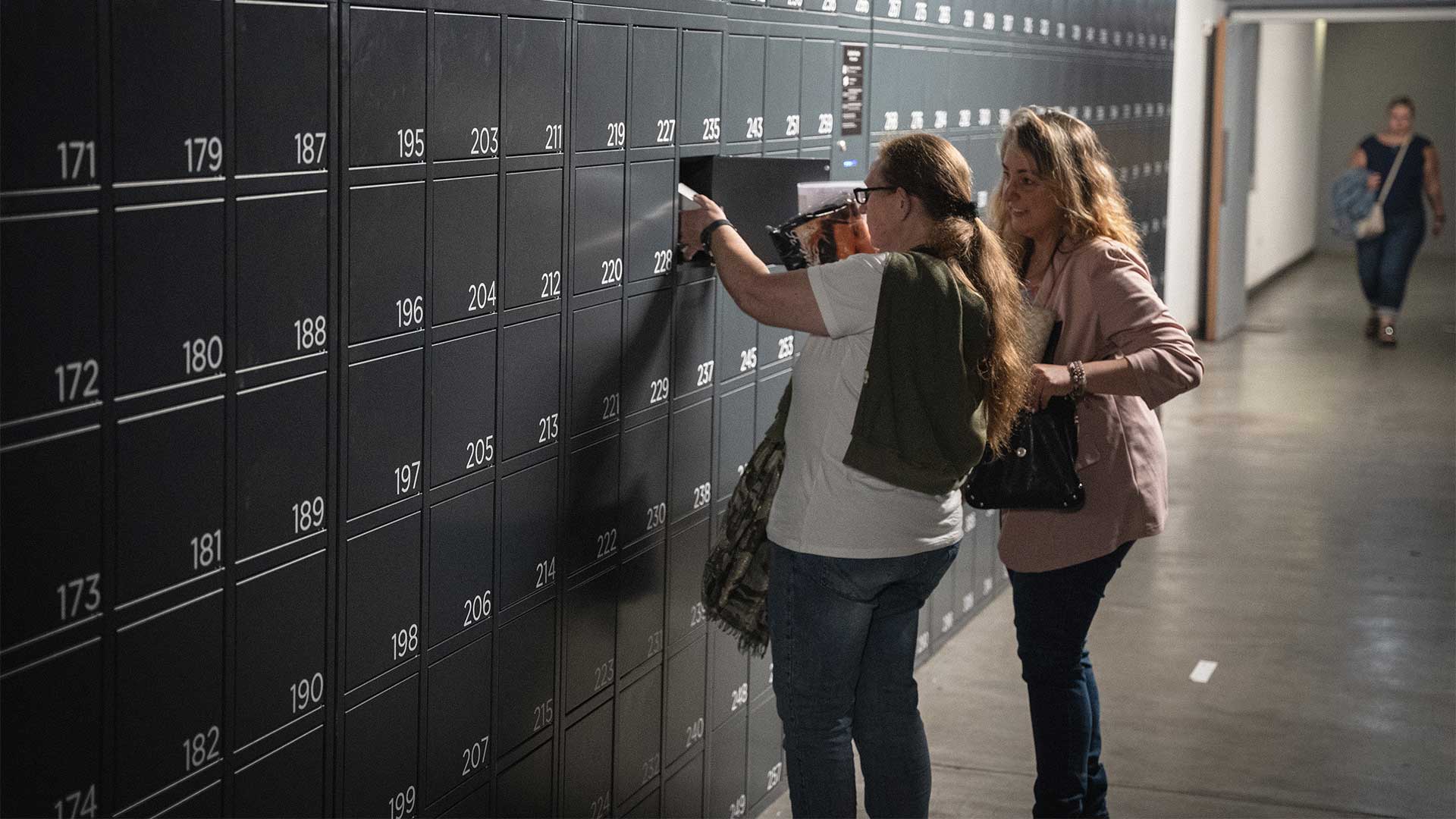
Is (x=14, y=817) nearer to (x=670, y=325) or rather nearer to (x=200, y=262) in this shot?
(x=200, y=262)

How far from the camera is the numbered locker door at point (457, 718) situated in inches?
93.7

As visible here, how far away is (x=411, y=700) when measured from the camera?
7.61 feet

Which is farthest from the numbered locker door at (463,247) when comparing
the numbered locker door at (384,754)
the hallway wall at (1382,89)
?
the hallway wall at (1382,89)

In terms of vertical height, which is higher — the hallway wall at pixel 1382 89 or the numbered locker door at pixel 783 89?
the hallway wall at pixel 1382 89

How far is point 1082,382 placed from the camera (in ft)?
9.46

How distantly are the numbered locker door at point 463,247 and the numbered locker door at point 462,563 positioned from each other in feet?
0.92

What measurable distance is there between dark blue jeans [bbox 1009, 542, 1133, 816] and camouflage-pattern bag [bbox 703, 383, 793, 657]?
520 millimetres

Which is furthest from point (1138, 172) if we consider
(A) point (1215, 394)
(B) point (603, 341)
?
(B) point (603, 341)

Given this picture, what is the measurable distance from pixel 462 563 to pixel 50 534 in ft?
2.78

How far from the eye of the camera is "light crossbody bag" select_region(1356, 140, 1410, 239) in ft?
36.0

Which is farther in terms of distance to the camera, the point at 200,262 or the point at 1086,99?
the point at 1086,99

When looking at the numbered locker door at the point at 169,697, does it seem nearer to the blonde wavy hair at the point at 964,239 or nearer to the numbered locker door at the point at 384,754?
the numbered locker door at the point at 384,754

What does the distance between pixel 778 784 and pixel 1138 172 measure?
443cm

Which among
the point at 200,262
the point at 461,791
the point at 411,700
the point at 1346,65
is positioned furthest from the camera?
the point at 1346,65
